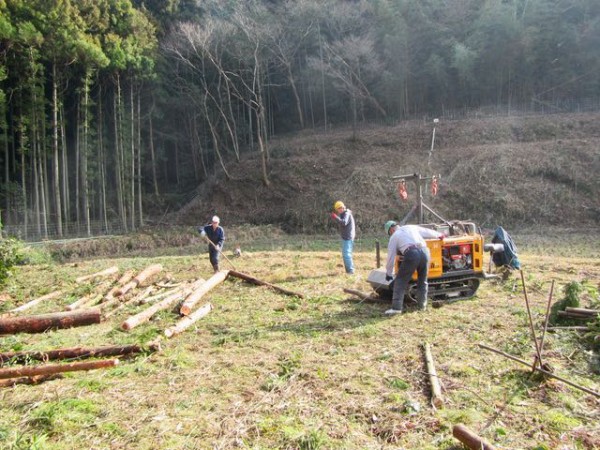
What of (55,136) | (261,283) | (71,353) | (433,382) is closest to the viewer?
(433,382)

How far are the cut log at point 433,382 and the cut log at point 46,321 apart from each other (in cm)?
472

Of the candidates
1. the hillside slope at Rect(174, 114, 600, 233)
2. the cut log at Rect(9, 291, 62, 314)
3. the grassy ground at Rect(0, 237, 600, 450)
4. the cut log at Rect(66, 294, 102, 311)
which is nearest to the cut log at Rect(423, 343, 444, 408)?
the grassy ground at Rect(0, 237, 600, 450)

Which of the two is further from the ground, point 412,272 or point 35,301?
point 412,272

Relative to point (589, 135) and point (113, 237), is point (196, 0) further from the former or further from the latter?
point (589, 135)

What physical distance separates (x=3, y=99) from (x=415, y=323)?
792 inches

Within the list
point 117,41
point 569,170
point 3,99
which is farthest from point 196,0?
point 569,170

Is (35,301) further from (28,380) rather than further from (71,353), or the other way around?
(28,380)

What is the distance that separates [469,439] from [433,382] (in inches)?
43.1

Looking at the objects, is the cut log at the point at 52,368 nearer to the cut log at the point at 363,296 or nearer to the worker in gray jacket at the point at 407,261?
the worker in gray jacket at the point at 407,261

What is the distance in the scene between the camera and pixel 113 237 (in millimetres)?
21547

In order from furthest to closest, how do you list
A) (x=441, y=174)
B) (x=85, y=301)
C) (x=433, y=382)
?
1. (x=441, y=174)
2. (x=85, y=301)
3. (x=433, y=382)

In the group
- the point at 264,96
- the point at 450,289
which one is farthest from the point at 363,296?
the point at 264,96

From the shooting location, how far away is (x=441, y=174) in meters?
24.2

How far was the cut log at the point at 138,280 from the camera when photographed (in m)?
9.11
